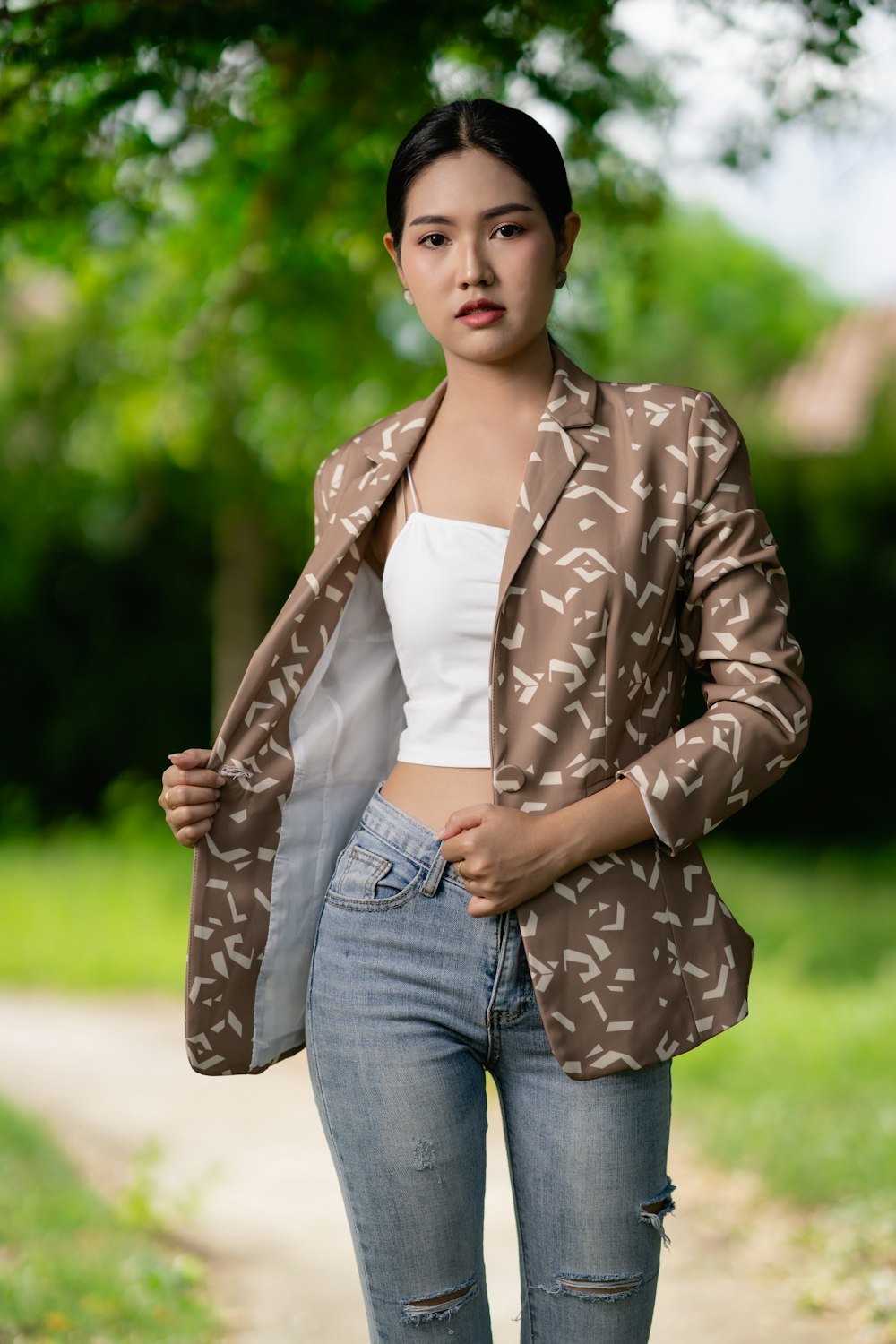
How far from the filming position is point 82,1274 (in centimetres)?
346

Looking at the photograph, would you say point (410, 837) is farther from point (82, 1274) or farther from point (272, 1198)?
point (272, 1198)

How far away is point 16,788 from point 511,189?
31.7 feet

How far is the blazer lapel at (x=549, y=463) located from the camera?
1736mm

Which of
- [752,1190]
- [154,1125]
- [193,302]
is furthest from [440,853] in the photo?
[193,302]

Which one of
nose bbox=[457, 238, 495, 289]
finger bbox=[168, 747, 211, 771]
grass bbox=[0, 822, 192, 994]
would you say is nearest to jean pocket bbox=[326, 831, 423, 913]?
finger bbox=[168, 747, 211, 771]

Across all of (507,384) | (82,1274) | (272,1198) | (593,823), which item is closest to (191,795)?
(593,823)

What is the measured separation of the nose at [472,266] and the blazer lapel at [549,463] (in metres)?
0.17

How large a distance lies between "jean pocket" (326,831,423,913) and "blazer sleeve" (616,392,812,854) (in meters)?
0.31

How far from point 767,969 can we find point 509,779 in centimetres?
578

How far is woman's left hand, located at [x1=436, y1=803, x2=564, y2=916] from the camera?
166cm

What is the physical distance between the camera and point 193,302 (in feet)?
18.2

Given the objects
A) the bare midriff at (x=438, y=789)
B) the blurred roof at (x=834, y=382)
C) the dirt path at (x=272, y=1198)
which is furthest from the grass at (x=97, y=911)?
the blurred roof at (x=834, y=382)

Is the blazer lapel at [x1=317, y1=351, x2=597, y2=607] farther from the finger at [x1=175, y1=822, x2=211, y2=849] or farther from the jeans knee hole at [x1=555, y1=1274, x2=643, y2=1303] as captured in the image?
the jeans knee hole at [x1=555, y1=1274, x2=643, y2=1303]

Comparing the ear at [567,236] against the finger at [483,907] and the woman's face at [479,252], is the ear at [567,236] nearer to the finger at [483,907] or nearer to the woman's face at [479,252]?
the woman's face at [479,252]
